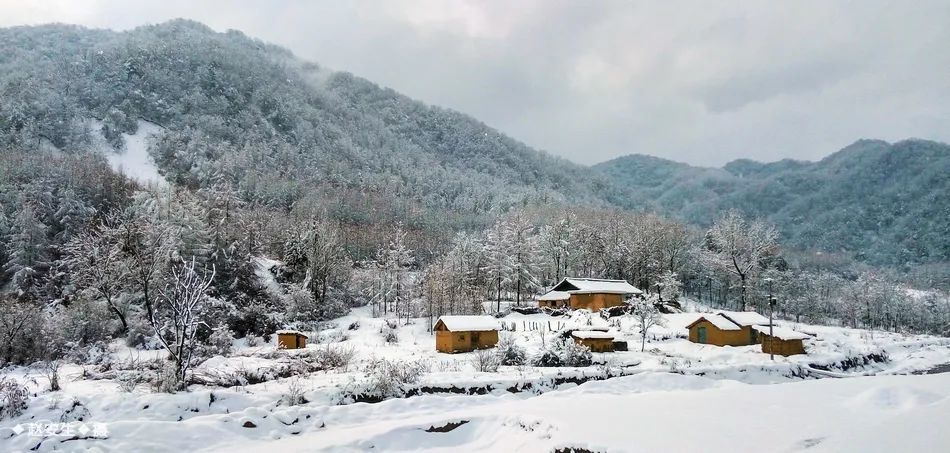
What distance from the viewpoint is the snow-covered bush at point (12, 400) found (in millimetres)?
13148

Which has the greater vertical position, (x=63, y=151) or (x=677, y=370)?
(x=63, y=151)

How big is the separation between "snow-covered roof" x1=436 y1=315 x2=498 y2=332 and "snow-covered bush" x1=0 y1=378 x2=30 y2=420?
74.0 ft

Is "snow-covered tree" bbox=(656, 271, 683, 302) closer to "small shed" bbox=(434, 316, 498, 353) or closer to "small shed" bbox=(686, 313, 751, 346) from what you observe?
"small shed" bbox=(686, 313, 751, 346)

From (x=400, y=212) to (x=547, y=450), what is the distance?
100633 mm

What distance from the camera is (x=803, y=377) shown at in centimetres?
2736

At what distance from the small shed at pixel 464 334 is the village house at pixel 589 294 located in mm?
19592

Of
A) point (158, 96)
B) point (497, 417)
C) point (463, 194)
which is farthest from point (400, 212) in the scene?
point (497, 417)

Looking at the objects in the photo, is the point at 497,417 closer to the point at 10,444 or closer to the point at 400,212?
the point at 10,444

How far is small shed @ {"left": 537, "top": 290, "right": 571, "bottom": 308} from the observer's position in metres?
53.6

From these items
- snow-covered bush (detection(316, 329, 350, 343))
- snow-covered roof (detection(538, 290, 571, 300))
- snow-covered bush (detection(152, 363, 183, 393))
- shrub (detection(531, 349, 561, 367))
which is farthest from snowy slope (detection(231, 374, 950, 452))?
snow-covered roof (detection(538, 290, 571, 300))

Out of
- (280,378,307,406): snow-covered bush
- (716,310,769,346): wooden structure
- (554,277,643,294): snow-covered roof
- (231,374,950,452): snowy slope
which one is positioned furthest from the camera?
(554,277,643,294): snow-covered roof

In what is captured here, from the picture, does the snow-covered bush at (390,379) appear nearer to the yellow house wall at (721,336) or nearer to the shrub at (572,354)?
the shrub at (572,354)

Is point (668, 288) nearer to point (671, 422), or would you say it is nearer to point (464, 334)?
point (464, 334)

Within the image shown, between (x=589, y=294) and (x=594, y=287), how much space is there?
104 centimetres
